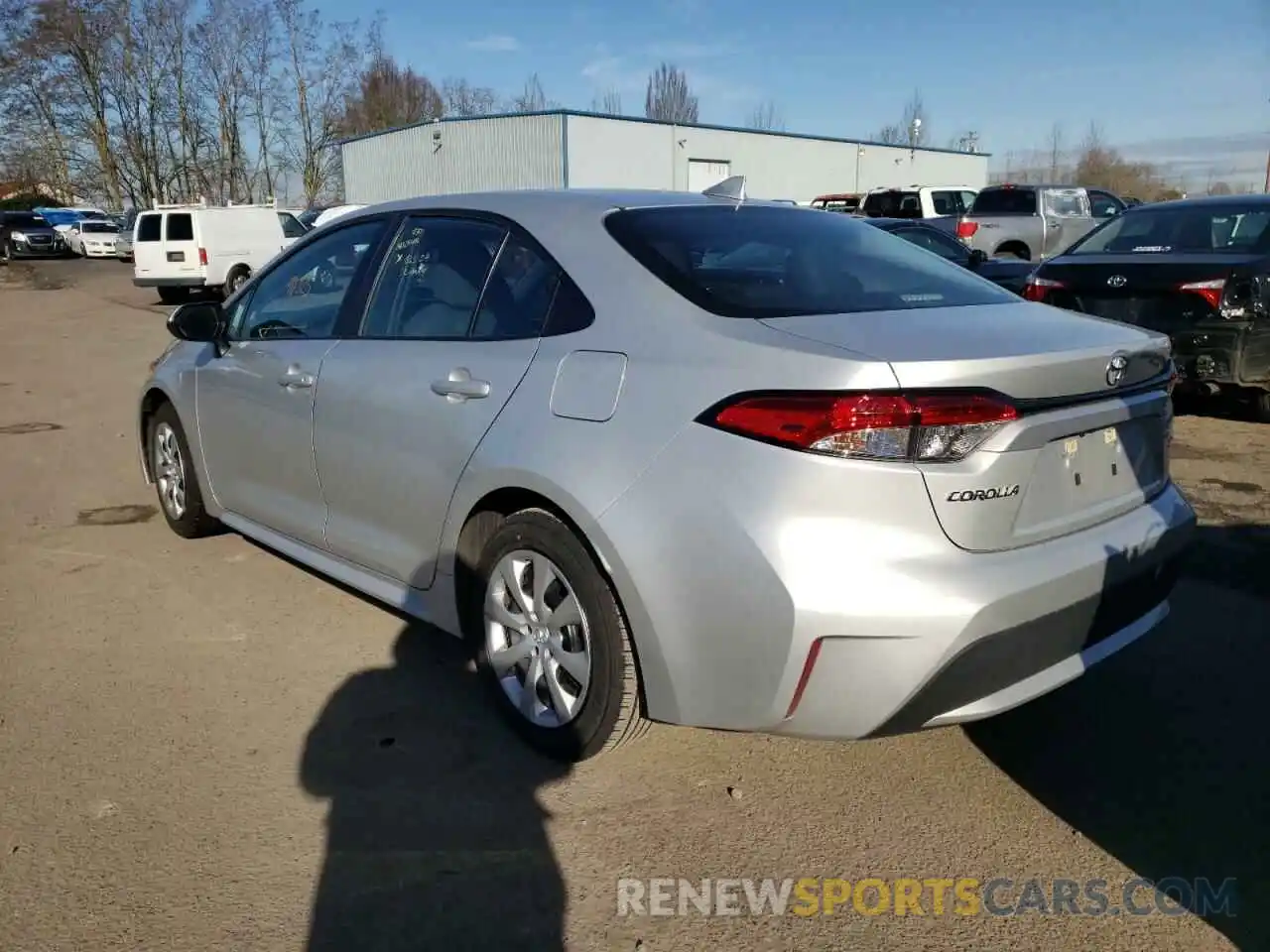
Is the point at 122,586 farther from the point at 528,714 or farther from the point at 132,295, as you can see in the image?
the point at 132,295

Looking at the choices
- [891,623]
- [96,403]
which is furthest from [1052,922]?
[96,403]

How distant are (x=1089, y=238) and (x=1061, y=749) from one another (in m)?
6.19

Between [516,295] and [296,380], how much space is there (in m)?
1.20

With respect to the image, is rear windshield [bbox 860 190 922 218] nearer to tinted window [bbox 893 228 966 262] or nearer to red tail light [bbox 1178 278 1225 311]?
tinted window [bbox 893 228 966 262]

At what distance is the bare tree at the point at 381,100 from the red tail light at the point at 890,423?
58564 mm

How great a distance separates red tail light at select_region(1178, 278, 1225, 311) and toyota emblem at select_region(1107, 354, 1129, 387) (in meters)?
4.75

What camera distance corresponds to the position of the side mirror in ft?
14.8

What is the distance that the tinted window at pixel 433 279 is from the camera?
3.37m

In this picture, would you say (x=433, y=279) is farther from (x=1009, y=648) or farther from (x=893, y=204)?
(x=893, y=204)

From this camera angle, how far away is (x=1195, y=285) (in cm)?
675

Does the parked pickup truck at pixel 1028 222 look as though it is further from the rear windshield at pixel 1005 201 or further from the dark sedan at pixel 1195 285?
the dark sedan at pixel 1195 285

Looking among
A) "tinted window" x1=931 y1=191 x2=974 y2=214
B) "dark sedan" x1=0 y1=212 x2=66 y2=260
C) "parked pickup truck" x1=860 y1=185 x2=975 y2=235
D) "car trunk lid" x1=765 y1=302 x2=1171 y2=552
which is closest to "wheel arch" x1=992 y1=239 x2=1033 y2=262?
"parked pickup truck" x1=860 y1=185 x2=975 y2=235

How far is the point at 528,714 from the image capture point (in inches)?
122

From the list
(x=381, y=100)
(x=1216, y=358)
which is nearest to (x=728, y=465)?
(x=1216, y=358)
